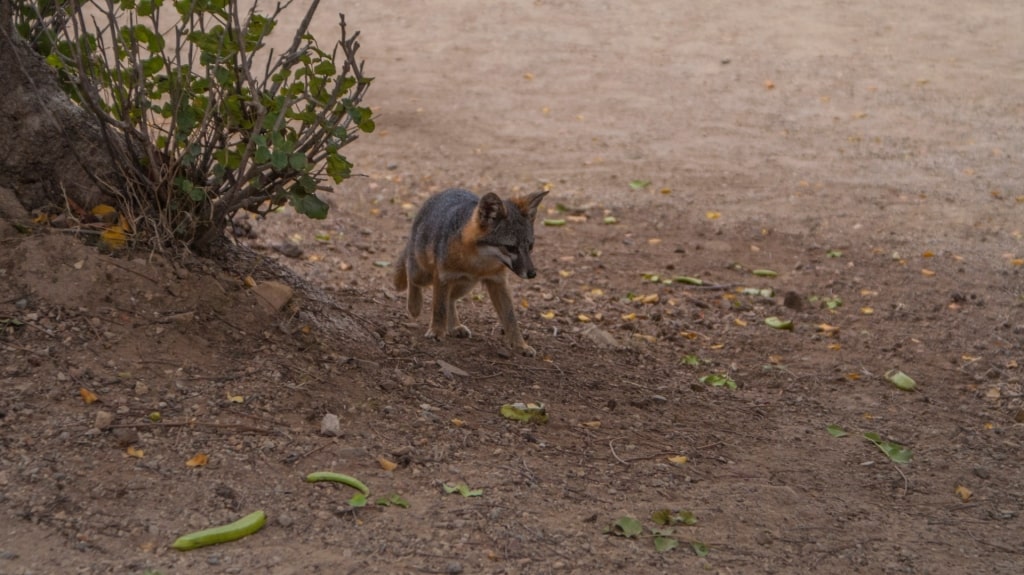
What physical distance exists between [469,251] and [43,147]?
7.69 feet

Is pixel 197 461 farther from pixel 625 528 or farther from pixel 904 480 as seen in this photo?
pixel 904 480

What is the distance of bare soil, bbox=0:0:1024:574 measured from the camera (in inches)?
168

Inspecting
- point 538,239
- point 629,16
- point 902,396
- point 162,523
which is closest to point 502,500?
point 162,523

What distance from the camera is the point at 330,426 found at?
15.9 feet

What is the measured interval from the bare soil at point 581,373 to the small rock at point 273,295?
0.13 ft

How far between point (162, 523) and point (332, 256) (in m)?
4.29

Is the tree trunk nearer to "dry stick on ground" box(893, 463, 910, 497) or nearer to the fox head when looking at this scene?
the fox head

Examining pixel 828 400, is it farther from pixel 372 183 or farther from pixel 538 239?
pixel 372 183

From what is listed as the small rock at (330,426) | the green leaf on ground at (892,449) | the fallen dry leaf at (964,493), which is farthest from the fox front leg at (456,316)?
the fallen dry leaf at (964,493)

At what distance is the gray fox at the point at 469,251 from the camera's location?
644 cm

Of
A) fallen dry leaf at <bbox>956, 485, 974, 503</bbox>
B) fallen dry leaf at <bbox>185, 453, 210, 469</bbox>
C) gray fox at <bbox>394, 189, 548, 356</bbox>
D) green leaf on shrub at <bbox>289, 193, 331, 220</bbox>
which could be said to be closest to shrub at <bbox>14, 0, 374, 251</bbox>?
green leaf on shrub at <bbox>289, 193, 331, 220</bbox>

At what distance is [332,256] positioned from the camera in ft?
26.9

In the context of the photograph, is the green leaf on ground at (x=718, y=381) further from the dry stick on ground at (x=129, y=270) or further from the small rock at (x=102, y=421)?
the small rock at (x=102, y=421)

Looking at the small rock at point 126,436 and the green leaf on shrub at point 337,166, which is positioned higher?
the green leaf on shrub at point 337,166
